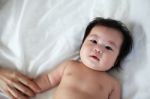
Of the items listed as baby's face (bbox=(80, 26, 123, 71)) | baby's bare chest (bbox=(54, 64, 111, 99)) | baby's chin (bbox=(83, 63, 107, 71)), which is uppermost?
baby's face (bbox=(80, 26, 123, 71))

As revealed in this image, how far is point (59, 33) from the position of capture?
4.80 ft

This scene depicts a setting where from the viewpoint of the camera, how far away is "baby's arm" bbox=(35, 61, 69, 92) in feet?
4.53

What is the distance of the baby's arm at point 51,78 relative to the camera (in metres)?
1.38

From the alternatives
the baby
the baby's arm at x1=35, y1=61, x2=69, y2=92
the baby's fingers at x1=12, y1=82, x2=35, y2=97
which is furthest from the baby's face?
the baby's fingers at x1=12, y1=82, x2=35, y2=97

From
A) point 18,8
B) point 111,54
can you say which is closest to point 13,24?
point 18,8

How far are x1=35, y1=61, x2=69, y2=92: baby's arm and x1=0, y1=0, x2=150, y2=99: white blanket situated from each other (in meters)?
0.03

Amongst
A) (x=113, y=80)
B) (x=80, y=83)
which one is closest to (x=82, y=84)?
(x=80, y=83)

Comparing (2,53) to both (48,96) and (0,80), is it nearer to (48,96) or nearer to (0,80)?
(0,80)

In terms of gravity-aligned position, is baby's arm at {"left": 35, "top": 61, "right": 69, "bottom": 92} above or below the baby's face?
below

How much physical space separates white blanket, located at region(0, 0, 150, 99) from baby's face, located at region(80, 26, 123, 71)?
7 centimetres

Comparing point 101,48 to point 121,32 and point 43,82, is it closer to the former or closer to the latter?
point 121,32

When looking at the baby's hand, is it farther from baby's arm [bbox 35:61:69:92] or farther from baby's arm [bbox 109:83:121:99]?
baby's arm [bbox 109:83:121:99]

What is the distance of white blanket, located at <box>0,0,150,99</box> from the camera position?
1374 millimetres

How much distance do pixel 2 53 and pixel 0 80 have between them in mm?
121
